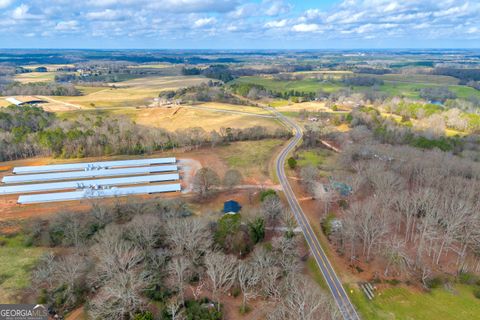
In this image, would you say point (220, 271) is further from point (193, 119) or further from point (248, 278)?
point (193, 119)

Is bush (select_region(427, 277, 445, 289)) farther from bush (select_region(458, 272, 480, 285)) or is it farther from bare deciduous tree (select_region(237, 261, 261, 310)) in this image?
bare deciduous tree (select_region(237, 261, 261, 310))

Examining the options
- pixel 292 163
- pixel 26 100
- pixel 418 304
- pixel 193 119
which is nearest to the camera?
pixel 418 304

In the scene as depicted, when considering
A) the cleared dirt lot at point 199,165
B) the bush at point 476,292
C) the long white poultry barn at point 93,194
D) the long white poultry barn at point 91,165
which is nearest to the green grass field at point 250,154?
the cleared dirt lot at point 199,165

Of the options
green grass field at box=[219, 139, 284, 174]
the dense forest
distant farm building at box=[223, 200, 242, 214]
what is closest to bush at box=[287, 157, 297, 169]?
green grass field at box=[219, 139, 284, 174]

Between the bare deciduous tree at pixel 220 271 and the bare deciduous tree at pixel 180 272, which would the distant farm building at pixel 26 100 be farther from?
the bare deciduous tree at pixel 220 271

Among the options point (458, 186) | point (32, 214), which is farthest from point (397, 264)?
point (32, 214)

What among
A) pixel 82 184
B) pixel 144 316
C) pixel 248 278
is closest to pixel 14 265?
pixel 144 316
